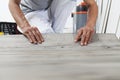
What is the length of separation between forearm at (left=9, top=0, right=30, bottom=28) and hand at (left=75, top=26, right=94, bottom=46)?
0.33 meters

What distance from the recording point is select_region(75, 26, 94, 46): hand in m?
1.06

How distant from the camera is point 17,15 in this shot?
53.3 inches

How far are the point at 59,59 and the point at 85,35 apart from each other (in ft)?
1.12

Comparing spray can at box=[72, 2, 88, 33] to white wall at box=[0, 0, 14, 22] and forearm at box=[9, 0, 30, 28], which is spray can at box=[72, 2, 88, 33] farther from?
white wall at box=[0, 0, 14, 22]

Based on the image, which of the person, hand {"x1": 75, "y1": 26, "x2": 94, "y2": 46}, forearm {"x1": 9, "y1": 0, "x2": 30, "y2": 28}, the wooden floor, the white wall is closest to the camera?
the wooden floor

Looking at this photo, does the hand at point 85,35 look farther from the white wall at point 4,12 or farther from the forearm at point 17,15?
the white wall at point 4,12

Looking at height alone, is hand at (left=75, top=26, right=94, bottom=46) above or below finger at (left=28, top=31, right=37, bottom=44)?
below

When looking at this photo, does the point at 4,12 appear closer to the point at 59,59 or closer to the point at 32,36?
the point at 32,36

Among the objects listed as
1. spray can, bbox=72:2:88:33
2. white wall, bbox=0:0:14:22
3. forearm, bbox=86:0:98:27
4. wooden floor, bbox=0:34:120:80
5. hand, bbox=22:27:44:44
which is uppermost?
wooden floor, bbox=0:34:120:80

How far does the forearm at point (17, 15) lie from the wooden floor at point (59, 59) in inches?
6.2

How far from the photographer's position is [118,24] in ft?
5.77

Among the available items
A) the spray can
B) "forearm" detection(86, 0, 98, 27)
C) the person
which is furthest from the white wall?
"forearm" detection(86, 0, 98, 27)

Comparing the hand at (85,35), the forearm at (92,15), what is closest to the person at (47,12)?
the forearm at (92,15)

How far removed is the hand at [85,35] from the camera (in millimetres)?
1064
